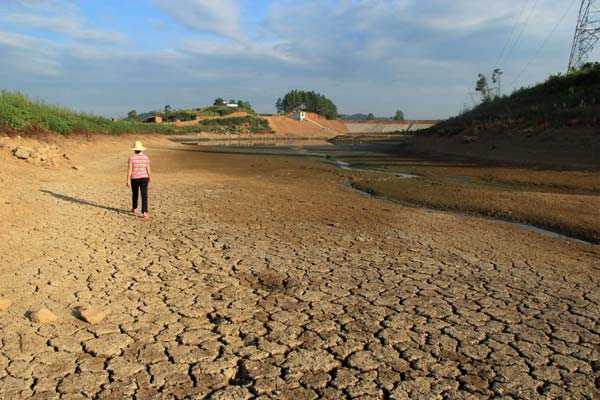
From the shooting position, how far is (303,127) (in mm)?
91000

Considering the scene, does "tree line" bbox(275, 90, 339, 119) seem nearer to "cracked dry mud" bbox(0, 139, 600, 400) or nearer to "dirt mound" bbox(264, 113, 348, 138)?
"dirt mound" bbox(264, 113, 348, 138)

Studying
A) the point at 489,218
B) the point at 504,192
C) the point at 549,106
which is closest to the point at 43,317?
the point at 489,218

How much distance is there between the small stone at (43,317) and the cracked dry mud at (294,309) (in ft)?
0.18

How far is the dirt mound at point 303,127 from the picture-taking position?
277 feet

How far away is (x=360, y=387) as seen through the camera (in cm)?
311

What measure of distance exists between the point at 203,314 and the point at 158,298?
67 centimetres

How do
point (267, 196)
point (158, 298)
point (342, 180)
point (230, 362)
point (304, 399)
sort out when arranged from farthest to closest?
point (342, 180) → point (267, 196) → point (158, 298) → point (230, 362) → point (304, 399)

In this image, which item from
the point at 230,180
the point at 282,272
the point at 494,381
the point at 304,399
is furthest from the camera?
the point at 230,180

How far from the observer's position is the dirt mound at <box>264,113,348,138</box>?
3324 inches

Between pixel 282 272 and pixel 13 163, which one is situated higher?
pixel 13 163

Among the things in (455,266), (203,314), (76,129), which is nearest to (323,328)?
(203,314)

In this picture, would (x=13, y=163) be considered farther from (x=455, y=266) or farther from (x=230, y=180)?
(x=455, y=266)

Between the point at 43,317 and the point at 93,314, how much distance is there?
433 mm

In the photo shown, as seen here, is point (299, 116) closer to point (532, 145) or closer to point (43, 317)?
point (532, 145)
